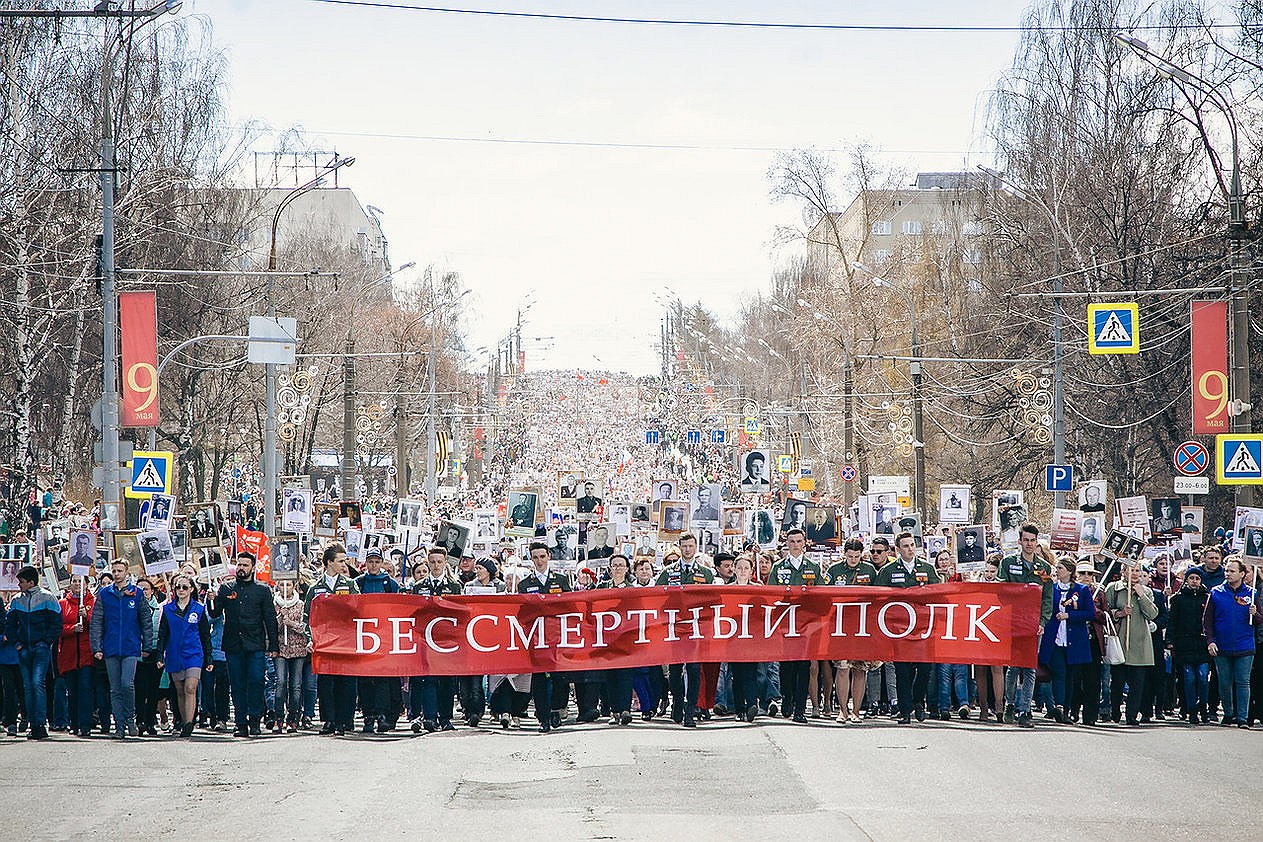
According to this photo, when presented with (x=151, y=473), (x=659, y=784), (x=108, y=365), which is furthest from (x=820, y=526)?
(x=659, y=784)

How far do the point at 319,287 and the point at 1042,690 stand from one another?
142 feet

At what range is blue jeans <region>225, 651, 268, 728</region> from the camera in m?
14.7

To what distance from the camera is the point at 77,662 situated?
49.4ft

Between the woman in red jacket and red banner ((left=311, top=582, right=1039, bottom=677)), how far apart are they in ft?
7.32

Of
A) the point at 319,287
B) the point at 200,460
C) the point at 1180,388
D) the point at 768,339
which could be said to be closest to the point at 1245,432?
the point at 1180,388

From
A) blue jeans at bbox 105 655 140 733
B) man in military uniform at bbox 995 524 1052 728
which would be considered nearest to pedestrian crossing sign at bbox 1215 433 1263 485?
man in military uniform at bbox 995 524 1052 728

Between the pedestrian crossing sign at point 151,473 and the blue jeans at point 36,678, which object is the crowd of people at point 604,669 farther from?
the pedestrian crossing sign at point 151,473

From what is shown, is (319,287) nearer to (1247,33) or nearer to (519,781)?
(1247,33)

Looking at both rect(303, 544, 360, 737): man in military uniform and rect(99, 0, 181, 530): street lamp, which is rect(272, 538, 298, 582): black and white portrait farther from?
rect(99, 0, 181, 530): street lamp

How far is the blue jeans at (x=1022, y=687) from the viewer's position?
14.8 meters

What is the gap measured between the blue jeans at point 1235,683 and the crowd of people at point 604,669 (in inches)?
0.8

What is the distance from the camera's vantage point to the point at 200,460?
49.3 metres

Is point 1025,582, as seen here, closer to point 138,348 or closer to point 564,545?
point 564,545

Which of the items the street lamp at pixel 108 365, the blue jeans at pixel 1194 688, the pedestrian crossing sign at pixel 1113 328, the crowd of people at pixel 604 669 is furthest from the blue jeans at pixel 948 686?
the pedestrian crossing sign at pixel 1113 328
